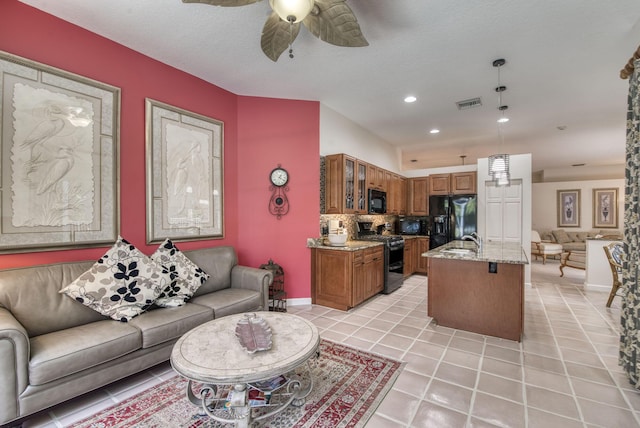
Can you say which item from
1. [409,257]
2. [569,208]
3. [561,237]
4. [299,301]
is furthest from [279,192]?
[569,208]

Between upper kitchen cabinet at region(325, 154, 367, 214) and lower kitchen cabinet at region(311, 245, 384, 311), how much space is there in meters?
0.72

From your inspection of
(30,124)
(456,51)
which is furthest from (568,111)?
(30,124)

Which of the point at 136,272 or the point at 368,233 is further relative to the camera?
the point at 368,233

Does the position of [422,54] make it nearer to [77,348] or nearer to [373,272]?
[373,272]

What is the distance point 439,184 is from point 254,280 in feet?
16.4

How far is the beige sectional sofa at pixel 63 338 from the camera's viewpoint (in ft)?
5.36

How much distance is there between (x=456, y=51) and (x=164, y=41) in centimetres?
297

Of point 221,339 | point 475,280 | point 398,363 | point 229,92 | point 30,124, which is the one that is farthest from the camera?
point 229,92

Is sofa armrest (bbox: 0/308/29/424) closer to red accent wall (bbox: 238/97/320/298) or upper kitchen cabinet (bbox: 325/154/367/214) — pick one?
red accent wall (bbox: 238/97/320/298)

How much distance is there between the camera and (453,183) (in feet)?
20.6

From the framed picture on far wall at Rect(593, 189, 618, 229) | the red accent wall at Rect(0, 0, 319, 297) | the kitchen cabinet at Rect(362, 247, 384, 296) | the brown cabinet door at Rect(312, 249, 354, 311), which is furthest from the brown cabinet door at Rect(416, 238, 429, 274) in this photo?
the framed picture on far wall at Rect(593, 189, 618, 229)

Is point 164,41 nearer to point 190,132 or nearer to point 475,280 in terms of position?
point 190,132

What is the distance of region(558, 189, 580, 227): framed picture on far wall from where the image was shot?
8.89 meters

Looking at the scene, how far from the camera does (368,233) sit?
5383 millimetres
